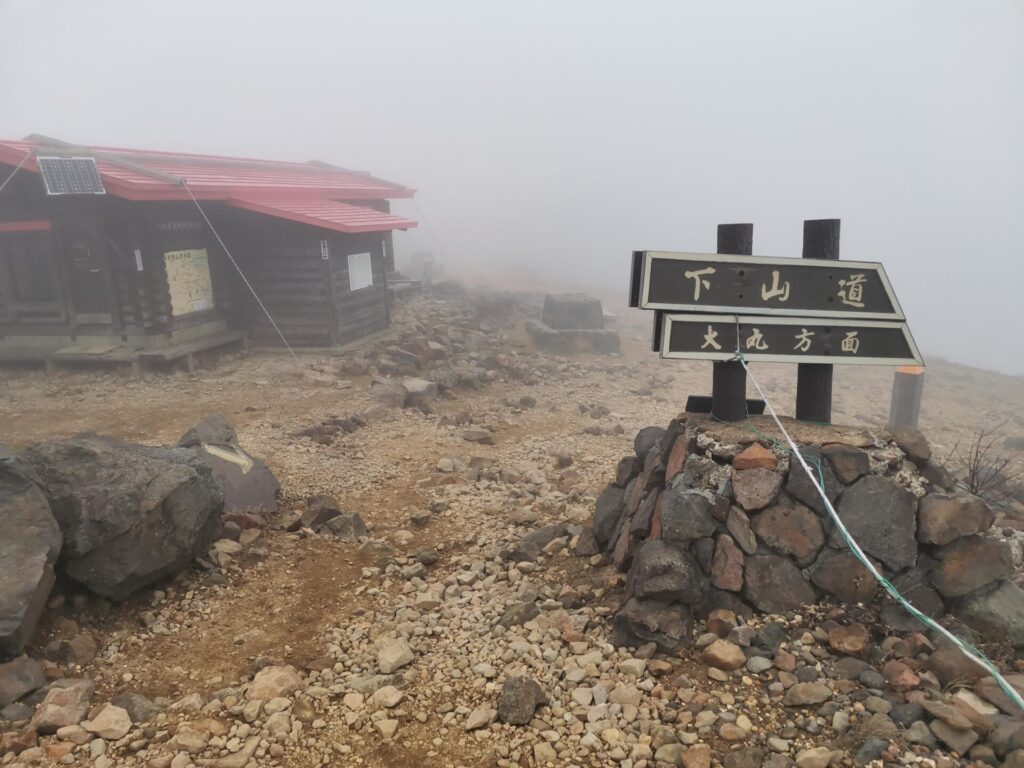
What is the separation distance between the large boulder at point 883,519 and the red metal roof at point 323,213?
1205 cm

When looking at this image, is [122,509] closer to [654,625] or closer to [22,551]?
[22,551]

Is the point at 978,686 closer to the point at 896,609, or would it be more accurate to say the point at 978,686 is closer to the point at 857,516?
the point at 896,609

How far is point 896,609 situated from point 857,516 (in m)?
0.57

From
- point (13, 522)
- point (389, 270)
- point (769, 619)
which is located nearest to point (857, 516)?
point (769, 619)

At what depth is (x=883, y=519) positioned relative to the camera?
426 cm

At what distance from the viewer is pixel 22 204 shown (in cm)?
1341

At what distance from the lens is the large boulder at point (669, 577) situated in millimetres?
4102

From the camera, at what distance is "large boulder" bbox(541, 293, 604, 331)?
1878 cm

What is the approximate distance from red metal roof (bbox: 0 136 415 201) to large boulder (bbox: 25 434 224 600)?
8845 mm

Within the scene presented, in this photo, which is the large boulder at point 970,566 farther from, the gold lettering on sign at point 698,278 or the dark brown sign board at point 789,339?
the gold lettering on sign at point 698,278

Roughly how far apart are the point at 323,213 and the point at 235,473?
384 inches

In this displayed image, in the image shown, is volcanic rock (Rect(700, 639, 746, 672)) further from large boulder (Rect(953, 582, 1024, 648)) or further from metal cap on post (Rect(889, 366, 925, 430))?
metal cap on post (Rect(889, 366, 925, 430))

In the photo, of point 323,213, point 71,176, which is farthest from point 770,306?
point 323,213

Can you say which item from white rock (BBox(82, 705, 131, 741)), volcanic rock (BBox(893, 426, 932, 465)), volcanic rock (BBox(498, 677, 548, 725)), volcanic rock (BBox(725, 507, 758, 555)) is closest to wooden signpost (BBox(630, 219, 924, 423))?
volcanic rock (BBox(893, 426, 932, 465))
